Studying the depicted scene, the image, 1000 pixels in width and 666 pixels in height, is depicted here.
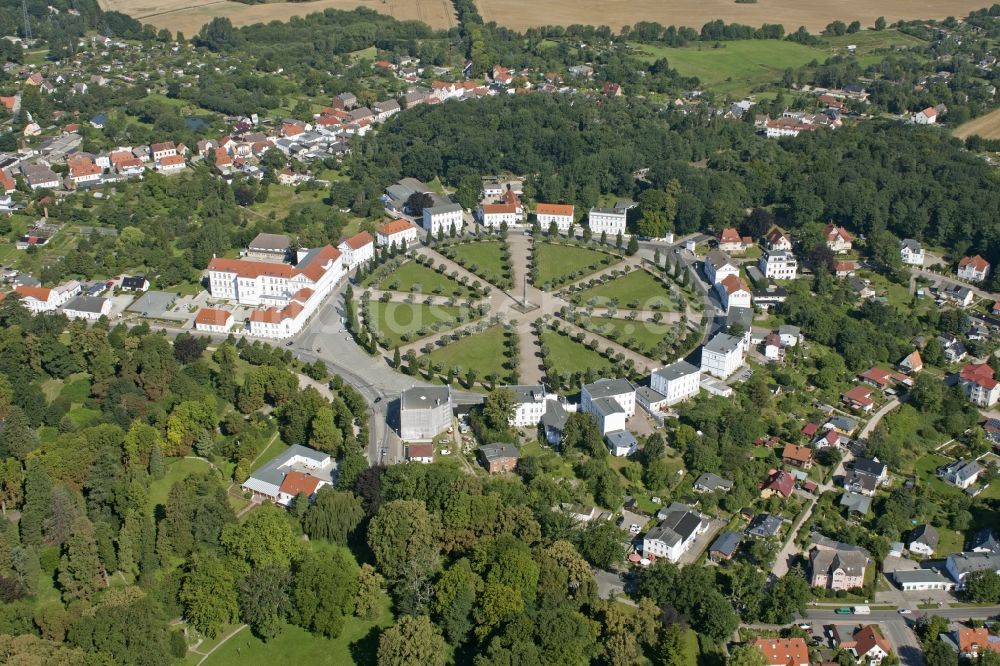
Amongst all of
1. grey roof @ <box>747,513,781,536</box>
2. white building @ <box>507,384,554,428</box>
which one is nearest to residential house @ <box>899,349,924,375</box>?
grey roof @ <box>747,513,781,536</box>

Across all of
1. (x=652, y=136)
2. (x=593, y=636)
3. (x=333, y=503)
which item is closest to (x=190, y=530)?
(x=333, y=503)

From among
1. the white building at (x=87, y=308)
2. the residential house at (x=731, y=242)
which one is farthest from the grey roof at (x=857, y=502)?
the white building at (x=87, y=308)

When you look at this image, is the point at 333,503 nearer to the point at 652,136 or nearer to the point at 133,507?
the point at 133,507

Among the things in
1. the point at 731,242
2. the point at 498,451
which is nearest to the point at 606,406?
the point at 498,451

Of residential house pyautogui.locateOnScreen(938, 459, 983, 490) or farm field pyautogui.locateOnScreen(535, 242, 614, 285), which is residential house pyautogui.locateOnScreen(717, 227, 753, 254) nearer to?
farm field pyautogui.locateOnScreen(535, 242, 614, 285)

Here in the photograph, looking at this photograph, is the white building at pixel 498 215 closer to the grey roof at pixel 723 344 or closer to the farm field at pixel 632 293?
the farm field at pixel 632 293

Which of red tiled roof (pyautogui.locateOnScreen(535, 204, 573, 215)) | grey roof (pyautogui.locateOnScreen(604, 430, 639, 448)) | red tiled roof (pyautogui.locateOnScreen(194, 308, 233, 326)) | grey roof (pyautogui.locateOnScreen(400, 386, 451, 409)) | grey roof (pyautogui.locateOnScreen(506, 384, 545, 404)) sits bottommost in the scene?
grey roof (pyautogui.locateOnScreen(604, 430, 639, 448))
